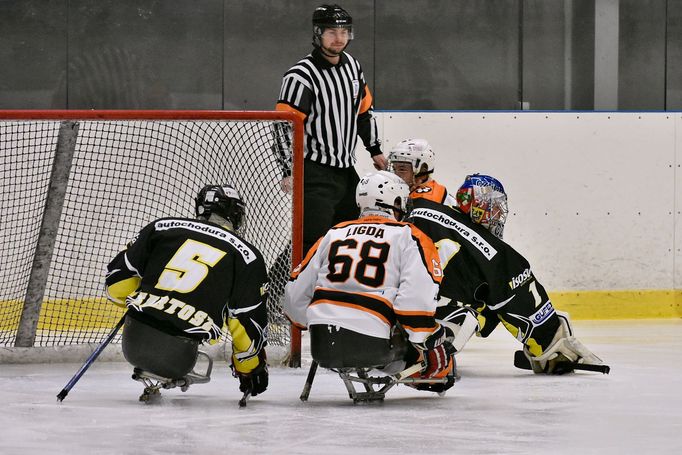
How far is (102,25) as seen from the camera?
9.02 metres

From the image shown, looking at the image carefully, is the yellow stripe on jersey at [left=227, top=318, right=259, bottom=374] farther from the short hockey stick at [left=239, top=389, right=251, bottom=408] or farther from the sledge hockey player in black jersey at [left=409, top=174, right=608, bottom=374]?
the sledge hockey player in black jersey at [left=409, top=174, right=608, bottom=374]

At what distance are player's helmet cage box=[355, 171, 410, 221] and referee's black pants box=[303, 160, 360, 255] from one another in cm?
138

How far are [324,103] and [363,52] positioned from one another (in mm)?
2826

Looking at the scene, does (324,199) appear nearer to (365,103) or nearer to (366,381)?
(365,103)

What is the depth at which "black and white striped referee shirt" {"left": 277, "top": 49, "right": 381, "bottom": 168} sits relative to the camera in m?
6.46

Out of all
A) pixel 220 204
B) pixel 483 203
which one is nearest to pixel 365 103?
pixel 483 203

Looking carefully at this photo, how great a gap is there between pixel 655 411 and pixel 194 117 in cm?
250

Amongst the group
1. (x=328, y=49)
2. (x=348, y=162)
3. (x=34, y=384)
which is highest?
(x=328, y=49)

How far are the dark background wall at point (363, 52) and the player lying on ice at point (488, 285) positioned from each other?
3447 millimetres

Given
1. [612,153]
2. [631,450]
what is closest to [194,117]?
[631,450]

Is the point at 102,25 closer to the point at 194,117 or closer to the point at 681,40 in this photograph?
the point at 194,117

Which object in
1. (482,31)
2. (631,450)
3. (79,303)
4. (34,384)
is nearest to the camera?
(631,450)

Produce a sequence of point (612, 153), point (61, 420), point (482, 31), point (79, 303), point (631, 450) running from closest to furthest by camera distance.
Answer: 1. point (631, 450)
2. point (61, 420)
3. point (79, 303)
4. point (612, 153)
5. point (482, 31)

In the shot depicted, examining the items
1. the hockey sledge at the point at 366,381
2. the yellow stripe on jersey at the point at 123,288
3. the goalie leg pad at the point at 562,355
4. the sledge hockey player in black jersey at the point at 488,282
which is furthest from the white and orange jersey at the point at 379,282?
the goalie leg pad at the point at 562,355
